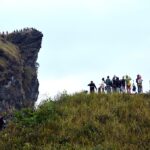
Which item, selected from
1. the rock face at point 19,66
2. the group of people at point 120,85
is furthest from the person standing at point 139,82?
A: the rock face at point 19,66

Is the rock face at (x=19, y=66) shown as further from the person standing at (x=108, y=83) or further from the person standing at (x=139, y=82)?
the person standing at (x=139, y=82)

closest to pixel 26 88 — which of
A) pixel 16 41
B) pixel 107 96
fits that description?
pixel 16 41

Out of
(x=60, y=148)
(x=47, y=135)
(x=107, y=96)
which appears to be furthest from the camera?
(x=107, y=96)

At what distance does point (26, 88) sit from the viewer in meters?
91.7

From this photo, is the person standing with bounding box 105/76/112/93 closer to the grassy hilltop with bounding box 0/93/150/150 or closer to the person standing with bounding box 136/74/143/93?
the person standing with bounding box 136/74/143/93

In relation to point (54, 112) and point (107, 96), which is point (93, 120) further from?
point (107, 96)

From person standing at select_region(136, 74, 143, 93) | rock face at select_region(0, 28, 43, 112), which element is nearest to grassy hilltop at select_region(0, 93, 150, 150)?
person standing at select_region(136, 74, 143, 93)

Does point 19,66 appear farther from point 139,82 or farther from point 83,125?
point 83,125

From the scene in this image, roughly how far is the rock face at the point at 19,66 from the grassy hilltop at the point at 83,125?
46.3 metres

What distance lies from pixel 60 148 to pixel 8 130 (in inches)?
169

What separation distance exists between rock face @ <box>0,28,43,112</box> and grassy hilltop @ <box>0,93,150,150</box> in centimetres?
4627

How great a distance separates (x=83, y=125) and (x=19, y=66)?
194 feet

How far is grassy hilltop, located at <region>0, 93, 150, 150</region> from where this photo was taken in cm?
2933

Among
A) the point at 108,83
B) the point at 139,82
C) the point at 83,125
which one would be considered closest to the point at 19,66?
the point at 108,83
